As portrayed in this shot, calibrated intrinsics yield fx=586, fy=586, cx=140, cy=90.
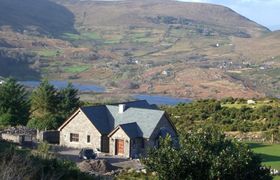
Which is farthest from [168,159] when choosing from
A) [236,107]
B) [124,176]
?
[236,107]

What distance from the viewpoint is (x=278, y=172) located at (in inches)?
1093

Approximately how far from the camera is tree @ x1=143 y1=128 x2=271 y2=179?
17703mm

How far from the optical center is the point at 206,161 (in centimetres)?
1805

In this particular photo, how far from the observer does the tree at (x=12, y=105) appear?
4147 centimetres

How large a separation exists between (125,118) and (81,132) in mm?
2866

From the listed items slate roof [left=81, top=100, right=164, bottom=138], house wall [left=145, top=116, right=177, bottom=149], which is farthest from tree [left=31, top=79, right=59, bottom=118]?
house wall [left=145, top=116, right=177, bottom=149]

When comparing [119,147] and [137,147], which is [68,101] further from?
[137,147]

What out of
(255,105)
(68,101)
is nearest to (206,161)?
(68,101)

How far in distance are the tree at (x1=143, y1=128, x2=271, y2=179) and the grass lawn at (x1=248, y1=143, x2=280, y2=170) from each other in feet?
38.0

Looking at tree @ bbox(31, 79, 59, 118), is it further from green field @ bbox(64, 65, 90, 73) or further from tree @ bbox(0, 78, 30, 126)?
green field @ bbox(64, 65, 90, 73)

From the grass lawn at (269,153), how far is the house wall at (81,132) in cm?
966

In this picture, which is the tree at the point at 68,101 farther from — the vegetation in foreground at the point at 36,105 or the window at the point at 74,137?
the window at the point at 74,137

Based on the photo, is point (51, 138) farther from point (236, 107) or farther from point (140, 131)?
point (236, 107)

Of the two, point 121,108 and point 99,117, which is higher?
point 121,108
